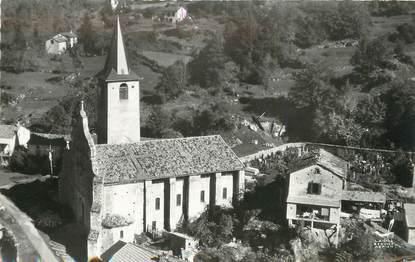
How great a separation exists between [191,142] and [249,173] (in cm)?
848

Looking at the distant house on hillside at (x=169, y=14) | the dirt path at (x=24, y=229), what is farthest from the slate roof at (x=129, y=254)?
the distant house on hillside at (x=169, y=14)

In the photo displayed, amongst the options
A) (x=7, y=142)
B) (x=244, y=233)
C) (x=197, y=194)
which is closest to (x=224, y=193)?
(x=197, y=194)

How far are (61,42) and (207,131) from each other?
29.9m

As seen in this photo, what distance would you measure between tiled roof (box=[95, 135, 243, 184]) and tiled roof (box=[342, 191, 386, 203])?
911 centimetres

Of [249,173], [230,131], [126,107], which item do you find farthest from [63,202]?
[230,131]

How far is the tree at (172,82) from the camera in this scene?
89.1m

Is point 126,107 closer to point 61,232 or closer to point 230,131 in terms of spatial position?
point 61,232

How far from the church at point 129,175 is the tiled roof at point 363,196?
877 cm

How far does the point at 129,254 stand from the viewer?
1631 inches

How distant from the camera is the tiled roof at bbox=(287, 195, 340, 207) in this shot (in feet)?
149

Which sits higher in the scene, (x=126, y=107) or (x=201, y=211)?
(x=126, y=107)

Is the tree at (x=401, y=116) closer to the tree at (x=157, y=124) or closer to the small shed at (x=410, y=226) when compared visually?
the small shed at (x=410, y=226)

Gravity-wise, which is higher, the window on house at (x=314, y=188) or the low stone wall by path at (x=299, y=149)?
the window on house at (x=314, y=188)

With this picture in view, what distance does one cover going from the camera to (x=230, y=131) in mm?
75375
